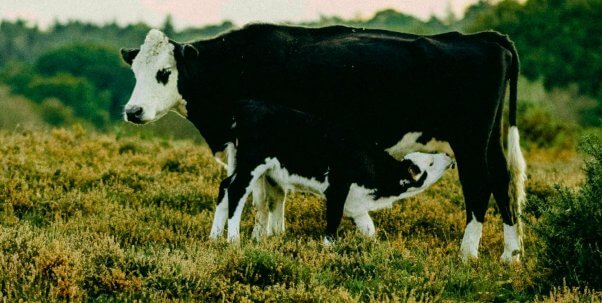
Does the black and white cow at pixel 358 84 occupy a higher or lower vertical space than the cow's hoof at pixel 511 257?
higher

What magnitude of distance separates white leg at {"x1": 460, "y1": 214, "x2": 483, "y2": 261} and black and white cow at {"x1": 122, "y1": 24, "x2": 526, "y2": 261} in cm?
1

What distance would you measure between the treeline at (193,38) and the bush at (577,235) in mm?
4264

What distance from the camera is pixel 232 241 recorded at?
771 centimetres

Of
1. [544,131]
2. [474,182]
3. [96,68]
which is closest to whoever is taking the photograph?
[474,182]

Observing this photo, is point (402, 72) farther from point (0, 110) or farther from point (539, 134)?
point (0, 110)

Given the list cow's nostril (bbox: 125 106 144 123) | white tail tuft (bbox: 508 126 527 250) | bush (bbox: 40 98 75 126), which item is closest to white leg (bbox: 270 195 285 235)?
cow's nostril (bbox: 125 106 144 123)

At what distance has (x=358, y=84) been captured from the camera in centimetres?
861

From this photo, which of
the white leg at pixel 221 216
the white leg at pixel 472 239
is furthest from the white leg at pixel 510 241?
the white leg at pixel 221 216

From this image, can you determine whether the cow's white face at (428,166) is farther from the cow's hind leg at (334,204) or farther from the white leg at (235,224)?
the white leg at (235,224)

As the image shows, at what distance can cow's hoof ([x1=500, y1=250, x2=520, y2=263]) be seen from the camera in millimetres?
8227

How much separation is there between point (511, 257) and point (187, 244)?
11.6ft

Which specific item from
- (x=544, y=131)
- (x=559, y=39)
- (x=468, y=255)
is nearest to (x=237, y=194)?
(x=468, y=255)

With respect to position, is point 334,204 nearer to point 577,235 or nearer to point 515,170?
point 577,235

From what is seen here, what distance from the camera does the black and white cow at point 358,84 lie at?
339 inches
